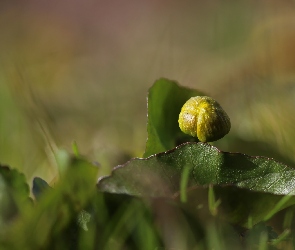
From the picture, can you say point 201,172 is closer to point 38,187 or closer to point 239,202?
point 239,202

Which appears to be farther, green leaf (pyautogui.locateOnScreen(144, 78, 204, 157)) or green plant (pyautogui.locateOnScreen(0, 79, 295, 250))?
green leaf (pyautogui.locateOnScreen(144, 78, 204, 157))

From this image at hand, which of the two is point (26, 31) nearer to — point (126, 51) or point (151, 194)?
point (126, 51)

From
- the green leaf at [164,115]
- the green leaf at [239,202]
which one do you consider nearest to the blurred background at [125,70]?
the green leaf at [164,115]

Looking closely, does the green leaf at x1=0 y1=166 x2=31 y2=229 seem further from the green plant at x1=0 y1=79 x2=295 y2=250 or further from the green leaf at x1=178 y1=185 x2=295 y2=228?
the green leaf at x1=178 y1=185 x2=295 y2=228

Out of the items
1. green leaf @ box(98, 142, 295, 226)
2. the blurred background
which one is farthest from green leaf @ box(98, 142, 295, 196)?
the blurred background

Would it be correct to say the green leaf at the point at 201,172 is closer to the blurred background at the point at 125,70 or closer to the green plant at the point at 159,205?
the green plant at the point at 159,205

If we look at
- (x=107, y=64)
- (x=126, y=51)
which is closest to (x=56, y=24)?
(x=126, y=51)
